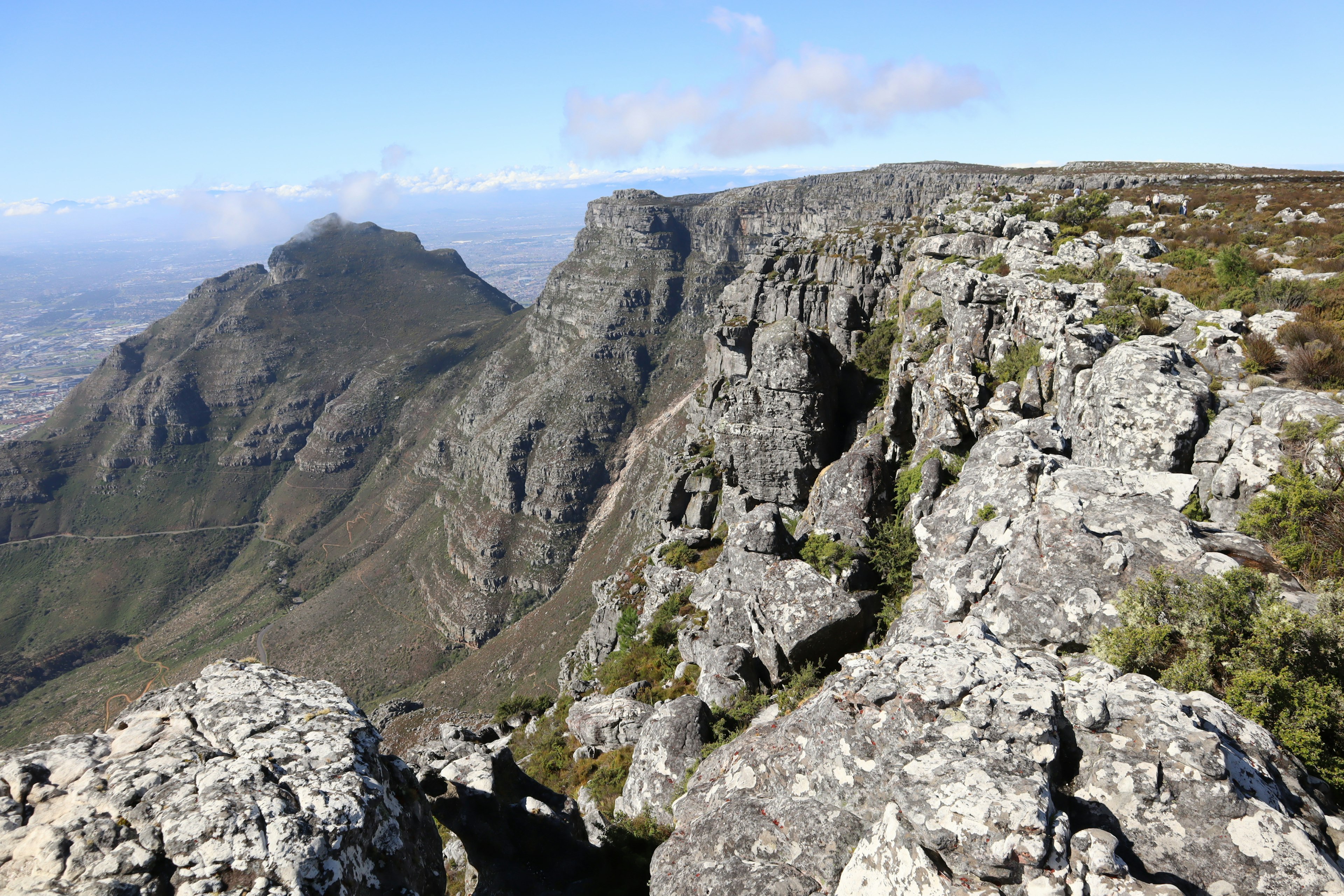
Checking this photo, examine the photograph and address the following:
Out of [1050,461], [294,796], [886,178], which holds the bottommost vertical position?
[294,796]

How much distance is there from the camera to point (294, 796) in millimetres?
7289

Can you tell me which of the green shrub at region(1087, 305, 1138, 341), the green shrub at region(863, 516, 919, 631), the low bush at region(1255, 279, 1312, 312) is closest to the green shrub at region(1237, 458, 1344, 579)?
the green shrub at region(863, 516, 919, 631)

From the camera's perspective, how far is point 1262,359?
15.0m

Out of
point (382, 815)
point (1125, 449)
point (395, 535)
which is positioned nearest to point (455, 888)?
point (382, 815)

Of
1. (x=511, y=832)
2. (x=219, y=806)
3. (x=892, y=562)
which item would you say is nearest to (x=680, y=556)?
(x=892, y=562)

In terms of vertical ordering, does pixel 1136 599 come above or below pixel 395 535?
above

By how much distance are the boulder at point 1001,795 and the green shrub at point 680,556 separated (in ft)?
72.8

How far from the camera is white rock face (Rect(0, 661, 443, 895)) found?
6.40m

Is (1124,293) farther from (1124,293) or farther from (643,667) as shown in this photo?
(643,667)

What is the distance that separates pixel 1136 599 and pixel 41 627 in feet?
575

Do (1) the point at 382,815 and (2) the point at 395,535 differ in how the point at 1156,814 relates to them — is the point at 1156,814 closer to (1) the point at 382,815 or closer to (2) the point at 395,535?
(1) the point at 382,815

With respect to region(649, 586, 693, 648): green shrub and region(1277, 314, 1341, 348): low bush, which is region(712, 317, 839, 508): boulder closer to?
region(649, 586, 693, 648): green shrub

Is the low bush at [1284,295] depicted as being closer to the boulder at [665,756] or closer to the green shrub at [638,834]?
the boulder at [665,756]

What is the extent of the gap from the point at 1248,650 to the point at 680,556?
25.3 metres
